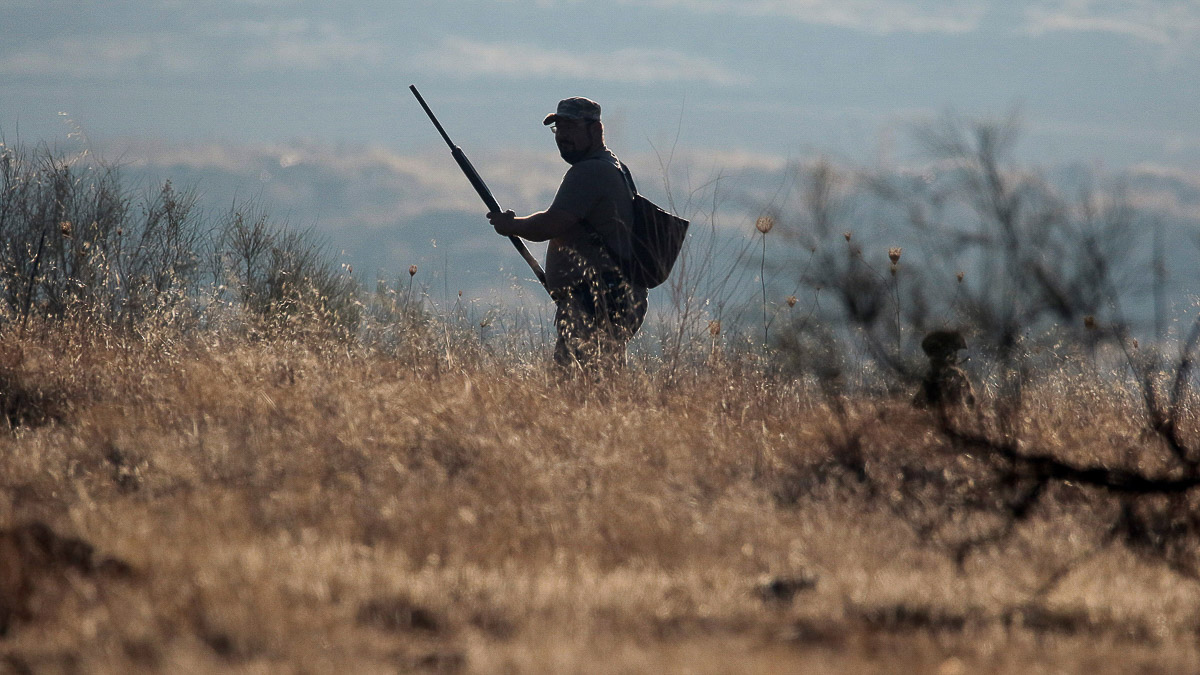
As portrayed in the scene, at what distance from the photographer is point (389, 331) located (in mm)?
6879

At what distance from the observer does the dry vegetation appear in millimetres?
2482

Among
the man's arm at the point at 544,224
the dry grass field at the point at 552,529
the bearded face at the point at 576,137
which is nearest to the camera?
the dry grass field at the point at 552,529

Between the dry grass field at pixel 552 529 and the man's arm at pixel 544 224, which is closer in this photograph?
the dry grass field at pixel 552 529

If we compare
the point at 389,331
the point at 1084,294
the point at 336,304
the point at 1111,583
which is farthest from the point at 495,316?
the point at 336,304

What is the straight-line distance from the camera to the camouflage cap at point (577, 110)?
19.1ft

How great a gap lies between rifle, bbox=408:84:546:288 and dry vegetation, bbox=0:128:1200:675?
2.08 feet

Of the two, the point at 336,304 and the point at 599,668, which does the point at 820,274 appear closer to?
the point at 599,668

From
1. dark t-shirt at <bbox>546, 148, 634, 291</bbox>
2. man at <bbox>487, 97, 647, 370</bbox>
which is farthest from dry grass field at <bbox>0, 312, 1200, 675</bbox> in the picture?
dark t-shirt at <bbox>546, 148, 634, 291</bbox>

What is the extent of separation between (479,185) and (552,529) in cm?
370

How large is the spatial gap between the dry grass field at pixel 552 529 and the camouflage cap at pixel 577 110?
54.3 inches

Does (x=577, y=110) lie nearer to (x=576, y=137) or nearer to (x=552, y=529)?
(x=576, y=137)

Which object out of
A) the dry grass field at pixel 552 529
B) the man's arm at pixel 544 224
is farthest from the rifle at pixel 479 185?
the dry grass field at pixel 552 529

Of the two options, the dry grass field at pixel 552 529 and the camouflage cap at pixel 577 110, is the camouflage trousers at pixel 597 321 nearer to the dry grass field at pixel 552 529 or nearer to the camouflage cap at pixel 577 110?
the dry grass field at pixel 552 529

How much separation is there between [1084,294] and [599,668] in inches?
116
